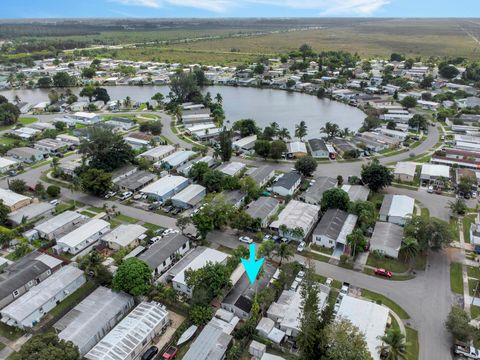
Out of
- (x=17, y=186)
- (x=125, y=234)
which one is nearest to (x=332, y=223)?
(x=125, y=234)

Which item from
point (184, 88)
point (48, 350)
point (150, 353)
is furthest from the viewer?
point (184, 88)

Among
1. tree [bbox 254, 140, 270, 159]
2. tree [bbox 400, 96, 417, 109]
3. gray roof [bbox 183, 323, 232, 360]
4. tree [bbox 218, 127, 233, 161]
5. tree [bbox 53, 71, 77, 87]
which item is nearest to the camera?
gray roof [bbox 183, 323, 232, 360]

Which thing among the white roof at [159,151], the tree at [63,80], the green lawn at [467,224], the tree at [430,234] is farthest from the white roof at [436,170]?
the tree at [63,80]

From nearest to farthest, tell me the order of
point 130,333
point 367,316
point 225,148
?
point 130,333 < point 367,316 < point 225,148

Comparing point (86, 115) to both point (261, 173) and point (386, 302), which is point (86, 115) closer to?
point (261, 173)

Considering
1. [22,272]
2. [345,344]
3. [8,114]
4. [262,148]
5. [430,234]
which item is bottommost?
[22,272]

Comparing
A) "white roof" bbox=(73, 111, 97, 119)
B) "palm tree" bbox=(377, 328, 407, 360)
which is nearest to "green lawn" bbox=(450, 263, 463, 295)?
"palm tree" bbox=(377, 328, 407, 360)

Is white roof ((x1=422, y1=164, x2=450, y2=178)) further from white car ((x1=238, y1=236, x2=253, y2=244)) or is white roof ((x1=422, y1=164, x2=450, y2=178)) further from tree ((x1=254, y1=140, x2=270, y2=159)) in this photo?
white car ((x1=238, y1=236, x2=253, y2=244))
